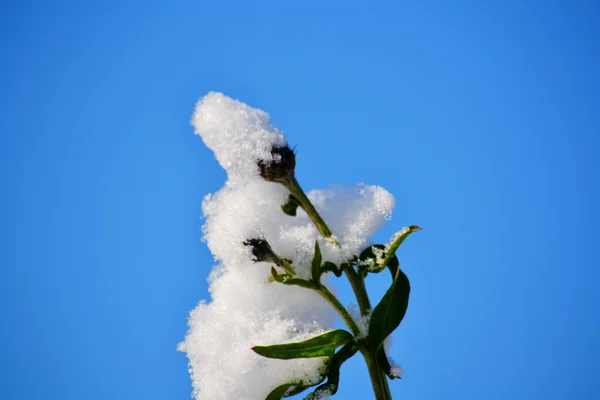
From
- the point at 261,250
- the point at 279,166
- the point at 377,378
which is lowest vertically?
the point at 377,378

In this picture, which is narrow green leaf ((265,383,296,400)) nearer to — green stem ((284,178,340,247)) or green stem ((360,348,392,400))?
green stem ((360,348,392,400))

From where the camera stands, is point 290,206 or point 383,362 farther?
point 290,206

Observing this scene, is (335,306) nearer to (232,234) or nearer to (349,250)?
(349,250)

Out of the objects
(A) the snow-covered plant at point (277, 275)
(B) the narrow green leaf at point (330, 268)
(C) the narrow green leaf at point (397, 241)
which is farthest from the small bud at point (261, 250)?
(C) the narrow green leaf at point (397, 241)

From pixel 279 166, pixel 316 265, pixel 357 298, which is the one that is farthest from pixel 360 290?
pixel 279 166

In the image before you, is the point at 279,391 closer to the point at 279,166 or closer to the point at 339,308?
the point at 339,308

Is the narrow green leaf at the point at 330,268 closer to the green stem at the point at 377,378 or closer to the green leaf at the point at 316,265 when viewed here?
the green leaf at the point at 316,265

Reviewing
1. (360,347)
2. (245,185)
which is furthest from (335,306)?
(245,185)
